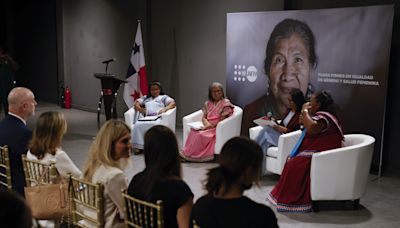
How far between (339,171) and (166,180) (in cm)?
257

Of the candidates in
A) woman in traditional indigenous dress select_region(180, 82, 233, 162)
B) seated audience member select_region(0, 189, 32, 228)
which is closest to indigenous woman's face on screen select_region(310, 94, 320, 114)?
woman in traditional indigenous dress select_region(180, 82, 233, 162)

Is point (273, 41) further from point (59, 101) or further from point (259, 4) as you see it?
point (59, 101)

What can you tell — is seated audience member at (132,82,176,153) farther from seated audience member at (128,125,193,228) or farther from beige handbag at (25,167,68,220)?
seated audience member at (128,125,193,228)

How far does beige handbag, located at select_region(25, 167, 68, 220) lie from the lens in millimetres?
2896

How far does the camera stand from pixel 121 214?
8.89 ft

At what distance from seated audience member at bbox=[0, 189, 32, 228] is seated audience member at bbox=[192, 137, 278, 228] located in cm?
91

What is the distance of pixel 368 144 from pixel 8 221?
3.88 meters

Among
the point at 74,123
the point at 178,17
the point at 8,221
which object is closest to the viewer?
the point at 8,221

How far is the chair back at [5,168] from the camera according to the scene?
3.34m

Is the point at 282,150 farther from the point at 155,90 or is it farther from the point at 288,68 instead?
the point at 155,90

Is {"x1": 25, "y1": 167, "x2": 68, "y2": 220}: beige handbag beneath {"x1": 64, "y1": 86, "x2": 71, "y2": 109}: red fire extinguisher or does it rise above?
above

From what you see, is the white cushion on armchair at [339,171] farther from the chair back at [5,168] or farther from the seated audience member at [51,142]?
the chair back at [5,168]

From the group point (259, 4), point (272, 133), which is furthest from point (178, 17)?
point (272, 133)

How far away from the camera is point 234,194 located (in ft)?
6.63
